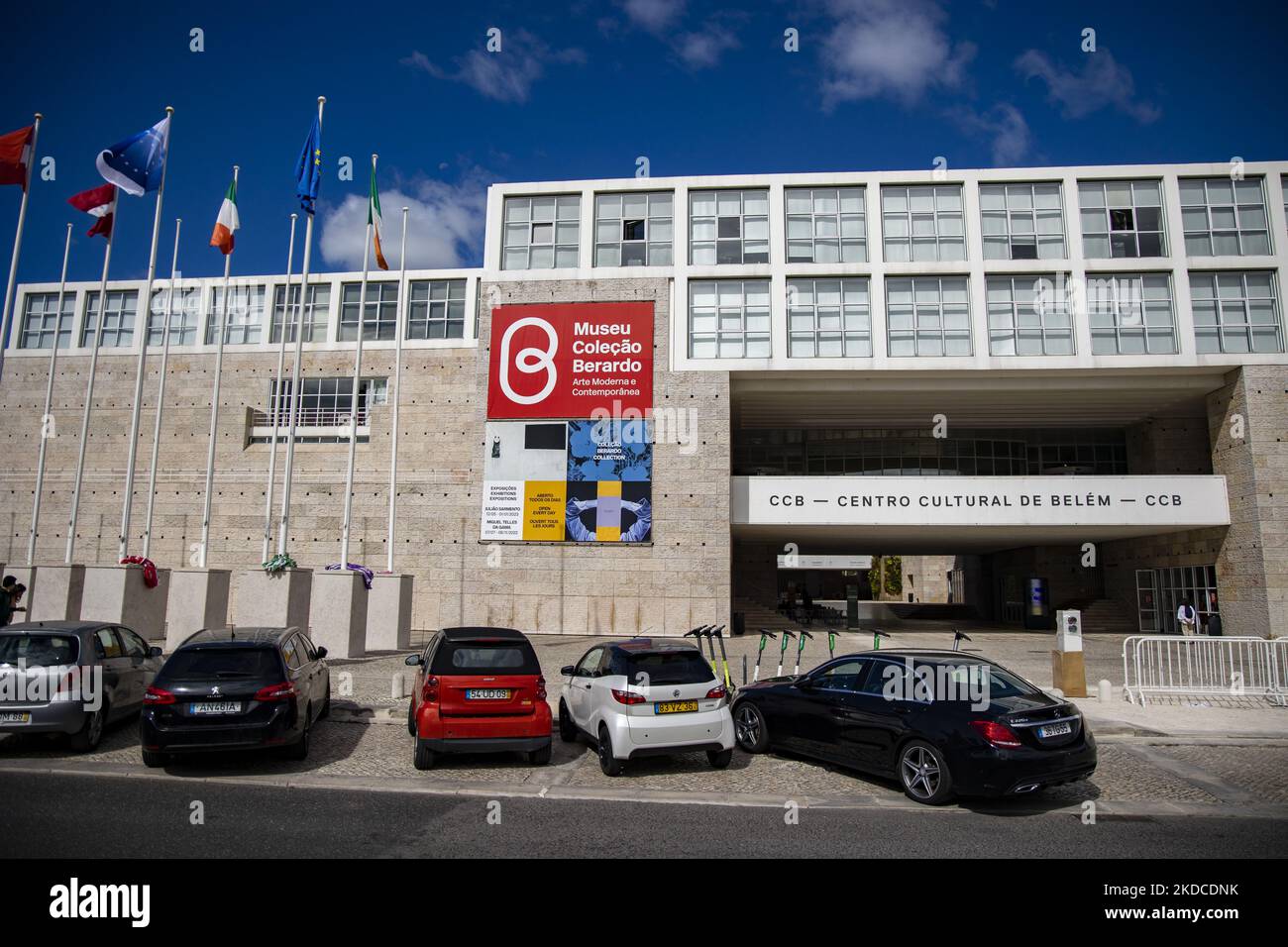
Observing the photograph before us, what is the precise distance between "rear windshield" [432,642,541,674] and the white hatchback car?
0.91 metres

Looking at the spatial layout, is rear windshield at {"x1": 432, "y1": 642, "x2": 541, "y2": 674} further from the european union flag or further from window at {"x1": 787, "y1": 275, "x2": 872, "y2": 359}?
window at {"x1": 787, "y1": 275, "x2": 872, "y2": 359}

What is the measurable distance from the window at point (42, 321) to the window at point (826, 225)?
33046mm

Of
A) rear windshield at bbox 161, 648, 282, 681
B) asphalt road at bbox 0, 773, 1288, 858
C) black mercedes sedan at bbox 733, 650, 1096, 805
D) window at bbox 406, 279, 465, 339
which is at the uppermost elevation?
window at bbox 406, 279, 465, 339

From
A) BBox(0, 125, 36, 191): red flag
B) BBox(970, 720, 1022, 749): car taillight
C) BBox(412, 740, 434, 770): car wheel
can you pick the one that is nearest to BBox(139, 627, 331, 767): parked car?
BBox(412, 740, 434, 770): car wheel

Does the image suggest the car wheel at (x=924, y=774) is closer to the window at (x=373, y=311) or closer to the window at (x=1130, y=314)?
the window at (x=1130, y=314)

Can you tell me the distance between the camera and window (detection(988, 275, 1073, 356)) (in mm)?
28531

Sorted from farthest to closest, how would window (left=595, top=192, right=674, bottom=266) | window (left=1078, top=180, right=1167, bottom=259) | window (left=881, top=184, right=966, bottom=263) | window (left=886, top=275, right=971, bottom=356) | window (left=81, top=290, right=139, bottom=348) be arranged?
window (left=81, top=290, right=139, bottom=348) < window (left=595, top=192, right=674, bottom=266) < window (left=881, top=184, right=966, bottom=263) < window (left=1078, top=180, right=1167, bottom=259) < window (left=886, top=275, right=971, bottom=356)

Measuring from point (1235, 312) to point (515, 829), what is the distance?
105 feet

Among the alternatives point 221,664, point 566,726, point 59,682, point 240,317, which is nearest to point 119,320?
point 240,317

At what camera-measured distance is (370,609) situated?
21812 mm

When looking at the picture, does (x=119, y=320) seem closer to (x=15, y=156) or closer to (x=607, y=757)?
(x=15, y=156)

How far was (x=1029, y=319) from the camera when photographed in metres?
28.6

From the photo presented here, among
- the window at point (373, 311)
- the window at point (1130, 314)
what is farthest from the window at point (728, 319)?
the window at point (373, 311)
